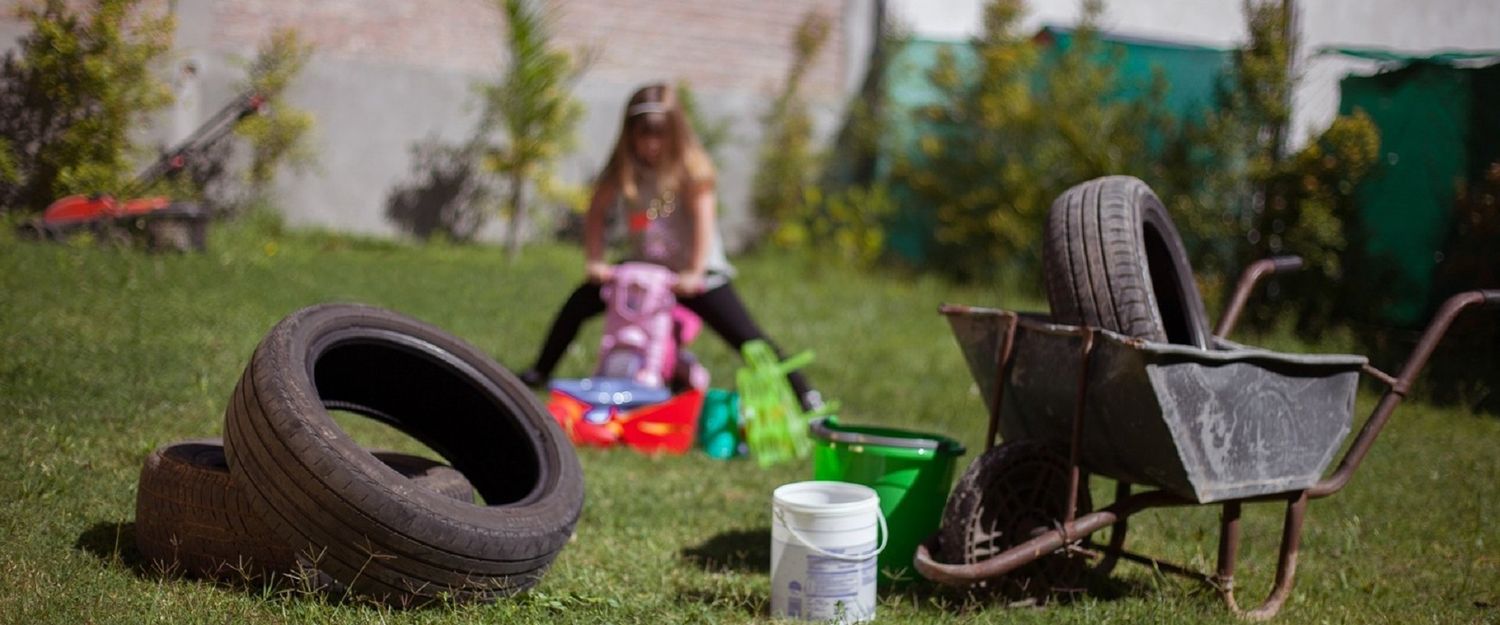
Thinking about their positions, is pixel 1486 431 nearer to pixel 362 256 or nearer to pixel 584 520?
pixel 584 520

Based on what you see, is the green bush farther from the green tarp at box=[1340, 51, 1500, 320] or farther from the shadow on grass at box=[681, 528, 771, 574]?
the shadow on grass at box=[681, 528, 771, 574]

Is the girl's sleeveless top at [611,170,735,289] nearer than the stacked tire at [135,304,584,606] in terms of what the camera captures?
No

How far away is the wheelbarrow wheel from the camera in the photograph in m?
3.86

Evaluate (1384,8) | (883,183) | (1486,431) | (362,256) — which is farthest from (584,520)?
(1384,8)

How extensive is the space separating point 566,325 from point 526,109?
5695 mm

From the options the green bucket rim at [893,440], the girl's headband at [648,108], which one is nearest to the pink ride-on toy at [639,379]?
the girl's headband at [648,108]

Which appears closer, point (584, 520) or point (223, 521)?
point (223, 521)

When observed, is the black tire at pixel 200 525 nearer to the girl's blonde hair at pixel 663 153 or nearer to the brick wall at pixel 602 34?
the girl's blonde hair at pixel 663 153

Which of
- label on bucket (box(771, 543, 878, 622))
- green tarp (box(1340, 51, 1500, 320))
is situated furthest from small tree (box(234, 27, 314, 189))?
label on bucket (box(771, 543, 878, 622))

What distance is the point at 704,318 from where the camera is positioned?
6691mm

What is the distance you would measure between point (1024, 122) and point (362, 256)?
574cm

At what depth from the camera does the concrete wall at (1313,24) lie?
32.9 ft

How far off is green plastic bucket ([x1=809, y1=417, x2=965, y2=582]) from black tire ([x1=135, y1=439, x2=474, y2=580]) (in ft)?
4.40

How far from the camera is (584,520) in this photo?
15.8 ft
